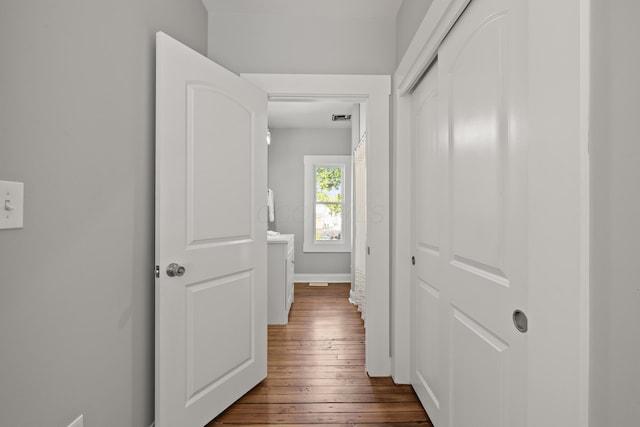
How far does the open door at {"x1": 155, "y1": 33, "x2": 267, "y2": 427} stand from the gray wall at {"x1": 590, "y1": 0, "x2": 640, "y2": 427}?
1516 mm

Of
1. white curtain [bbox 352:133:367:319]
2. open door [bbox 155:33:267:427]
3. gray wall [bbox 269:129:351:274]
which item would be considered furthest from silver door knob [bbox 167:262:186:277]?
gray wall [bbox 269:129:351:274]

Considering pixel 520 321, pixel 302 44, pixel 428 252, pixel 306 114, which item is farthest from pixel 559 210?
pixel 306 114

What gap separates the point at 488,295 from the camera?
1095 millimetres

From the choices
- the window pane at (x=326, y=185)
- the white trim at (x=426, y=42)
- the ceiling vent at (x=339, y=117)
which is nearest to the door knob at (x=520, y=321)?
the white trim at (x=426, y=42)

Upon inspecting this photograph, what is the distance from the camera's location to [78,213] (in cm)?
112

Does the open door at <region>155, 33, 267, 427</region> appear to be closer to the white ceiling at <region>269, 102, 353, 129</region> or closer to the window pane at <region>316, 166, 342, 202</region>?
the white ceiling at <region>269, 102, 353, 129</region>

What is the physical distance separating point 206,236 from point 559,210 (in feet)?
4.89

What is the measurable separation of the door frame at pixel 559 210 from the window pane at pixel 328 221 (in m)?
4.75

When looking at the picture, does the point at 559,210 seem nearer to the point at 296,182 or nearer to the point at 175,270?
the point at 175,270

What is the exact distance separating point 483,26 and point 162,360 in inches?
72.8

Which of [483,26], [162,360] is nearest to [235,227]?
[162,360]

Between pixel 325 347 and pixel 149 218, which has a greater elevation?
pixel 149 218

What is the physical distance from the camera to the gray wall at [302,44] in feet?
7.42

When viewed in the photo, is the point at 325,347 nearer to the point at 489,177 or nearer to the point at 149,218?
the point at 149,218
